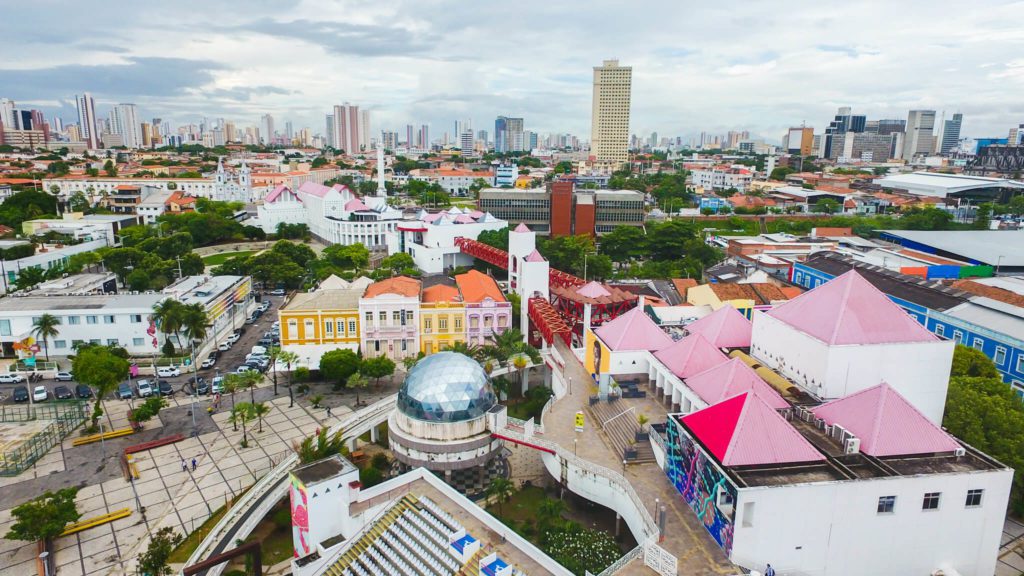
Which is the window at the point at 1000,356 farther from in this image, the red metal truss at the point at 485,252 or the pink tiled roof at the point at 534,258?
the red metal truss at the point at 485,252

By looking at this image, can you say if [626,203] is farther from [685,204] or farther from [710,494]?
[710,494]

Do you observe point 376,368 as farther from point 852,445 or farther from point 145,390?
point 852,445

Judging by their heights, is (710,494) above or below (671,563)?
above

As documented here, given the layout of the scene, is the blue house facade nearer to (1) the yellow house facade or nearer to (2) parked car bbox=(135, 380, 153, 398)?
(1) the yellow house facade

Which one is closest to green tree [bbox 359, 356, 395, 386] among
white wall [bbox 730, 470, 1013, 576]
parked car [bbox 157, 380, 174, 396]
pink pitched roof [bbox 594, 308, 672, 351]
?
parked car [bbox 157, 380, 174, 396]

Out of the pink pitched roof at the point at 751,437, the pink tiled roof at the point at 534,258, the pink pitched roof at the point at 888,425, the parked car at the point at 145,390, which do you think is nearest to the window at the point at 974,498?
the pink pitched roof at the point at 888,425

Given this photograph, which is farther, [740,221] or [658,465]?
[740,221]

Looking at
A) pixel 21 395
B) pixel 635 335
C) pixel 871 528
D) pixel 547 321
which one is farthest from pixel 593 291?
pixel 21 395

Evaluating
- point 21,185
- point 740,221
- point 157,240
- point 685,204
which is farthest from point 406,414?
point 21,185
